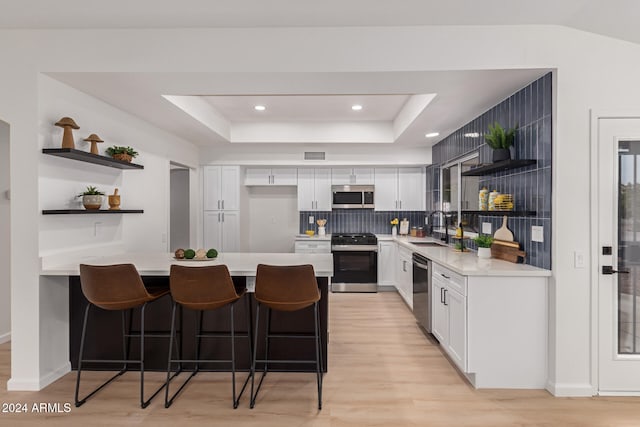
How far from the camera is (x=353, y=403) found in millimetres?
2566

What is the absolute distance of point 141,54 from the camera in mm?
2721

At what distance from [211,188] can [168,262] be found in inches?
118

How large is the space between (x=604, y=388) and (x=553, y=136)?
75.0 inches

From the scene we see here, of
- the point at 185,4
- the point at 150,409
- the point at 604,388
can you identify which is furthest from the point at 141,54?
the point at 604,388

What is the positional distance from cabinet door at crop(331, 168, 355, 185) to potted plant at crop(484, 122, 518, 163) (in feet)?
10.6

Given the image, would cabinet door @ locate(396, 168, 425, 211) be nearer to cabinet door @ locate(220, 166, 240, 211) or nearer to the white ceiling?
the white ceiling

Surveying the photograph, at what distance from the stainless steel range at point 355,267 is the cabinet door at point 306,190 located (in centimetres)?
91

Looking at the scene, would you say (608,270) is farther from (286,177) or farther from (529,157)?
(286,177)

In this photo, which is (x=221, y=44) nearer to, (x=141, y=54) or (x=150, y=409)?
(x=141, y=54)

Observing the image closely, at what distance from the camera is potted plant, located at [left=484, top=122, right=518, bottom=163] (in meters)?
3.13

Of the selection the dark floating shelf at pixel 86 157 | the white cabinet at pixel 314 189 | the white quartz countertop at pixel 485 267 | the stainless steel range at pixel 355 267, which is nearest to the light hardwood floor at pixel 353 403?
the white quartz countertop at pixel 485 267

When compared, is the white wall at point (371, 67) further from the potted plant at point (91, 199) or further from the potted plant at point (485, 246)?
the potted plant at point (485, 246)

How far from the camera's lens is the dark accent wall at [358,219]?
6.62m

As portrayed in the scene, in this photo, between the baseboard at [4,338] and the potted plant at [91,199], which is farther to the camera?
the baseboard at [4,338]
